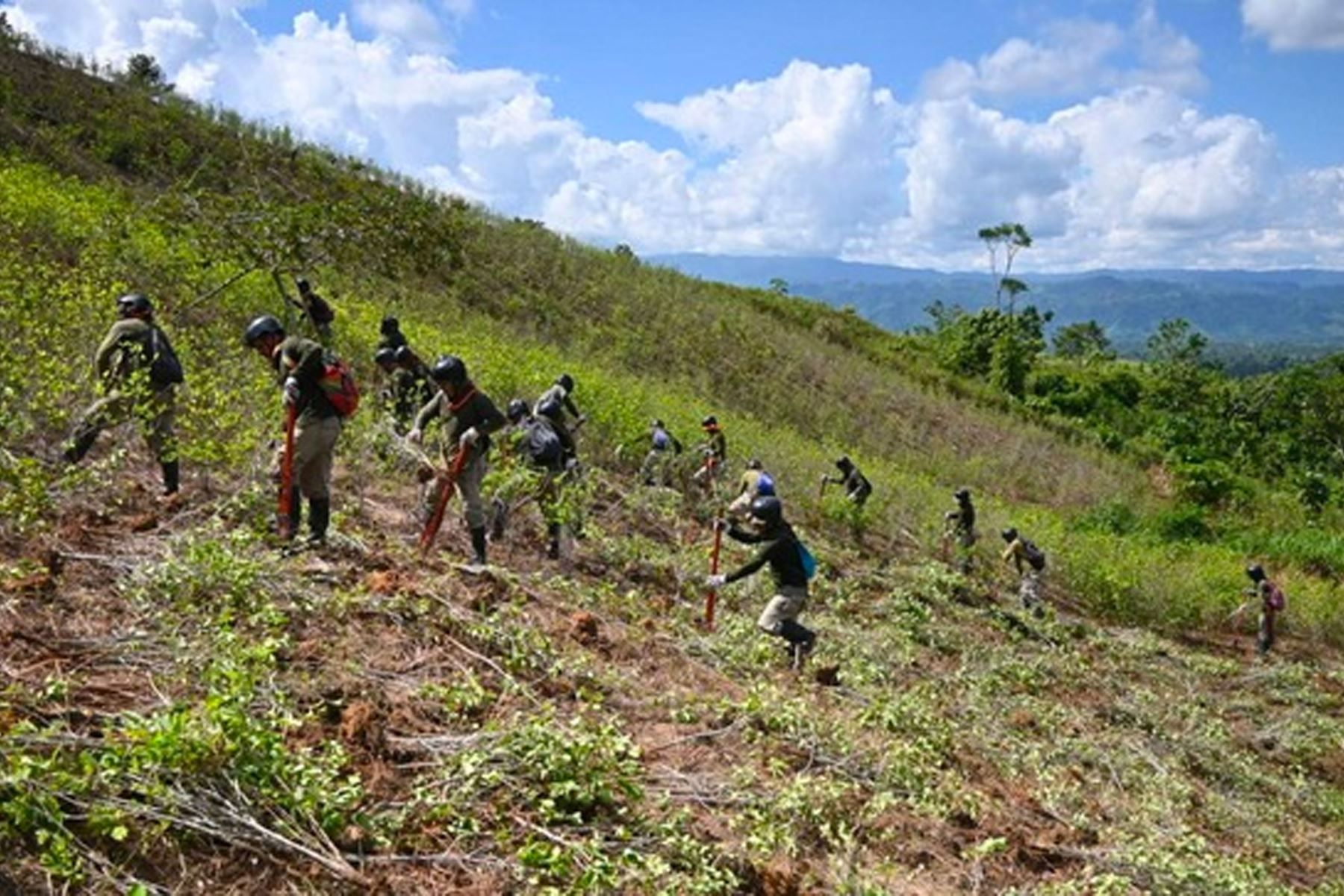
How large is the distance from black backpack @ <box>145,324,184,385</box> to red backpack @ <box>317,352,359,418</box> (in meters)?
1.15

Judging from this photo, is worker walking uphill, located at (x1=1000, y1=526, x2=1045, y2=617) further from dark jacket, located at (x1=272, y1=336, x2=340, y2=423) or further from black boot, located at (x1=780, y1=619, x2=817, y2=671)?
dark jacket, located at (x1=272, y1=336, x2=340, y2=423)

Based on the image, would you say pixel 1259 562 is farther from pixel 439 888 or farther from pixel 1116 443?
Result: pixel 439 888

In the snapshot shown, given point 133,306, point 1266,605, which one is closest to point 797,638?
point 133,306

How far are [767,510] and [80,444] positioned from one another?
13.6 ft

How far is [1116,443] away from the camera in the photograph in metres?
29.1

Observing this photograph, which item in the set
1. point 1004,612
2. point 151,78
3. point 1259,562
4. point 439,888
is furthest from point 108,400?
point 151,78

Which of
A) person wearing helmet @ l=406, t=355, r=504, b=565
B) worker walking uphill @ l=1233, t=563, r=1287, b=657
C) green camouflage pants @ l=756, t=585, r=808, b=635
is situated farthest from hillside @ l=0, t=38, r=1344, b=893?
person wearing helmet @ l=406, t=355, r=504, b=565

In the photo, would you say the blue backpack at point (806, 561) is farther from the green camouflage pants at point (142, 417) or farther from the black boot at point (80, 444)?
the black boot at point (80, 444)

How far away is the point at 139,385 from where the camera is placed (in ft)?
18.9

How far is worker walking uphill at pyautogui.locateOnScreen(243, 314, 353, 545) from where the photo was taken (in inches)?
225

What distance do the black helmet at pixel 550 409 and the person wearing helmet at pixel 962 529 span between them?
6.27 metres

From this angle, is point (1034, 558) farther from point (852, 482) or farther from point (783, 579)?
point (783, 579)

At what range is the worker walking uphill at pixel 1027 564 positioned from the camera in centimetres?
1208

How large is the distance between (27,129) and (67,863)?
60.1ft
